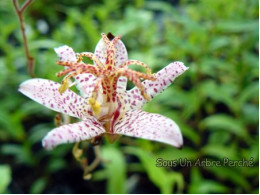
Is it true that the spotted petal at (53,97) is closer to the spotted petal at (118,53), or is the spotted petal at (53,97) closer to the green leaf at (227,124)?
the spotted petal at (118,53)

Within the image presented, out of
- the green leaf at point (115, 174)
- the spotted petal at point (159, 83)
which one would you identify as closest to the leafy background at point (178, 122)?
the green leaf at point (115, 174)

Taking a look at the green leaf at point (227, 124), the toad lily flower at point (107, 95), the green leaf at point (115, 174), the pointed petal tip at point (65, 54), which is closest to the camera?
the toad lily flower at point (107, 95)

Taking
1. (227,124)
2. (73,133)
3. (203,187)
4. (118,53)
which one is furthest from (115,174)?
(73,133)

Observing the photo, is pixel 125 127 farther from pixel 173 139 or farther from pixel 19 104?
pixel 19 104

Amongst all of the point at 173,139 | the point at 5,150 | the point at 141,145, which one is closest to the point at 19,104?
the point at 5,150

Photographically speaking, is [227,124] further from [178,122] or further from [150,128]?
[150,128]
